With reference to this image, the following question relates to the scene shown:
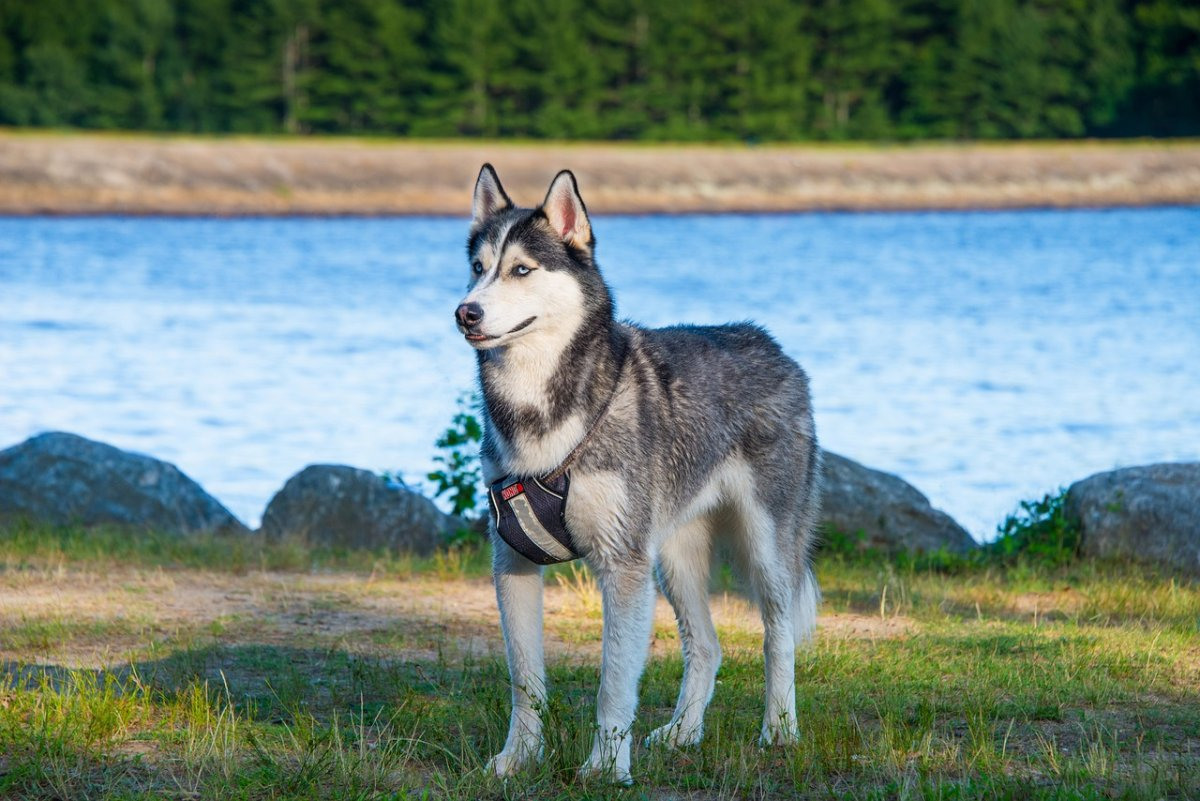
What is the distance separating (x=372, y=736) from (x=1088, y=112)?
71912mm

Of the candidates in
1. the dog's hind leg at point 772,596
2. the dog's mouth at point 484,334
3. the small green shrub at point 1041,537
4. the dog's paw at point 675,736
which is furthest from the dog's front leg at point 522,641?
the small green shrub at point 1041,537

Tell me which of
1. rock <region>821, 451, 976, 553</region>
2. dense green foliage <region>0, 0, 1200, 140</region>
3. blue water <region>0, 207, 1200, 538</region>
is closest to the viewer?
rock <region>821, 451, 976, 553</region>

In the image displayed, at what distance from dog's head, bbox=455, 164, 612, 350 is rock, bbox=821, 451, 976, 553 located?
5222mm

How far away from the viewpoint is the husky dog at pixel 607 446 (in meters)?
5.24

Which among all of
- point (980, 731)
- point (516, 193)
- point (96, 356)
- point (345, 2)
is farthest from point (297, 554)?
point (345, 2)

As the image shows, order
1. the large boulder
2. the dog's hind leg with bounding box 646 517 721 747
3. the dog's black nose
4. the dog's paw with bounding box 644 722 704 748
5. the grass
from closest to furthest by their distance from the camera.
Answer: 1. the dog's black nose
2. the grass
3. the dog's paw with bounding box 644 722 704 748
4. the dog's hind leg with bounding box 646 517 721 747
5. the large boulder

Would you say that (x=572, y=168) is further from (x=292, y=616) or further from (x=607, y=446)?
(x=607, y=446)

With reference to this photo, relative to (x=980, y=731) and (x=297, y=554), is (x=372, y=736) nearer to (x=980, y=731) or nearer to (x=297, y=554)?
(x=980, y=731)

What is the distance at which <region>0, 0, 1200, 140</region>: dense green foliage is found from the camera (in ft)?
206

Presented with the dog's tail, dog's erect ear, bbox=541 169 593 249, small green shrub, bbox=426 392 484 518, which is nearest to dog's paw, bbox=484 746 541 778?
the dog's tail

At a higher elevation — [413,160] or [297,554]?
[413,160]

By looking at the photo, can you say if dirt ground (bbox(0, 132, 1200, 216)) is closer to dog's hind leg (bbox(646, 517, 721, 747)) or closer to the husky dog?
dog's hind leg (bbox(646, 517, 721, 747))

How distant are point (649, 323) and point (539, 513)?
20225 mm

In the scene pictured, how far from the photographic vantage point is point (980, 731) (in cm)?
562
